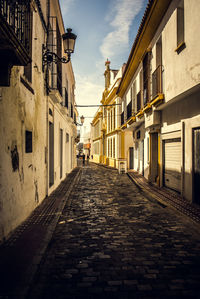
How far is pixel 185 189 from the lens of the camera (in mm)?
7914

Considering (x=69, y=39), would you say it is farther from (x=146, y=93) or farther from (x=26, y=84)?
(x=146, y=93)

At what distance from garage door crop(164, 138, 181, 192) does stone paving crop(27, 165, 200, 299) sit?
2.77 metres

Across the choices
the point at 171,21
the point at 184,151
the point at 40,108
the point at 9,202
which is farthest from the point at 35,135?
the point at 171,21

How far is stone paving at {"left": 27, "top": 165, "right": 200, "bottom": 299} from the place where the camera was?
2.82m

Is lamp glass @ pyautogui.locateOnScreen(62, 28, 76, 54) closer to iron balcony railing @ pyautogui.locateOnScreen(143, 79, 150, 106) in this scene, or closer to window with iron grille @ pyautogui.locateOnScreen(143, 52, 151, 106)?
window with iron grille @ pyautogui.locateOnScreen(143, 52, 151, 106)

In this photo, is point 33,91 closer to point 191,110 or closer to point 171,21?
point 191,110

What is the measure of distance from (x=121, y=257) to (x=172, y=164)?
6359 millimetres

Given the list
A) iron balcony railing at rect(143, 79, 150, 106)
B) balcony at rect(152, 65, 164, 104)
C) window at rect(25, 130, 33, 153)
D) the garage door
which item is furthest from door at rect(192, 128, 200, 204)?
window at rect(25, 130, 33, 153)

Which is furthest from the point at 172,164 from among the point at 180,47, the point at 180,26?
the point at 180,26

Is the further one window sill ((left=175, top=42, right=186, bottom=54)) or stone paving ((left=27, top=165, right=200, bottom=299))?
window sill ((left=175, top=42, right=186, bottom=54))

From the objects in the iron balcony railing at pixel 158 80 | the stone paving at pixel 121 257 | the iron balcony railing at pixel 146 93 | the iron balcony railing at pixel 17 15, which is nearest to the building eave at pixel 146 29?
the iron balcony railing at pixel 146 93

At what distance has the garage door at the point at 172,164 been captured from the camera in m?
8.78

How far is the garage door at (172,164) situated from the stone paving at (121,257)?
9.07ft

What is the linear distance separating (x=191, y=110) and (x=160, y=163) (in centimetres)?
374
